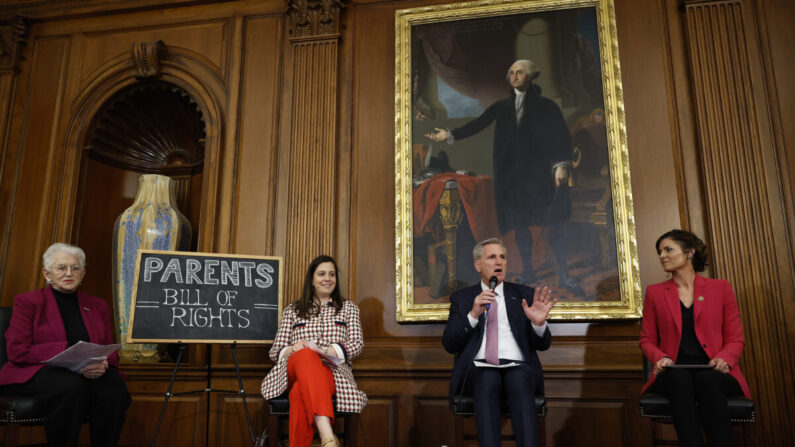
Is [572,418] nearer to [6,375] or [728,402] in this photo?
[728,402]

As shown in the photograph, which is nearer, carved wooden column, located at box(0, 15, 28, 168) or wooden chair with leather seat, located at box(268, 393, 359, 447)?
wooden chair with leather seat, located at box(268, 393, 359, 447)

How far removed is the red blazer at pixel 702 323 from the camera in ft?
9.77

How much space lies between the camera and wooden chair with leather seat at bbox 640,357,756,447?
8.96 ft

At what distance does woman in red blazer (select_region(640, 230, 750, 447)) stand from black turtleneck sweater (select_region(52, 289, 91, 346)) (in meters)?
2.93

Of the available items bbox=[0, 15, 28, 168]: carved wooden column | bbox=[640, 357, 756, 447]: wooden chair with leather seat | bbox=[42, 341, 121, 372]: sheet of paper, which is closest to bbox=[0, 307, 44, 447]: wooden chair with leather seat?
bbox=[42, 341, 121, 372]: sheet of paper

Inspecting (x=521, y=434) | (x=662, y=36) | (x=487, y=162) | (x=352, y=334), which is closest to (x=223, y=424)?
(x=352, y=334)

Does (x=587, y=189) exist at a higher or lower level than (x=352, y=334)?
higher

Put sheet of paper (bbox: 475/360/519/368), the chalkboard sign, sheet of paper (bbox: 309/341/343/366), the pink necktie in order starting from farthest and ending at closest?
1. the chalkboard sign
2. sheet of paper (bbox: 309/341/343/366)
3. the pink necktie
4. sheet of paper (bbox: 475/360/519/368)

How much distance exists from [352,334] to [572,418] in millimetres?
1389

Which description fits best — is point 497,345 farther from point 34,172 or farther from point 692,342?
point 34,172

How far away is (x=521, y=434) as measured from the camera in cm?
279

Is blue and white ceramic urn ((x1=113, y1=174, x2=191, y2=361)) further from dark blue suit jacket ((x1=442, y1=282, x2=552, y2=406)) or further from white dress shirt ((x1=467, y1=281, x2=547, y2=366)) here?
white dress shirt ((x1=467, y1=281, x2=547, y2=366))

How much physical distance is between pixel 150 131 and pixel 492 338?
11.8ft

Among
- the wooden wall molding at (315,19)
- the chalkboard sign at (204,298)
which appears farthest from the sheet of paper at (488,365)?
the wooden wall molding at (315,19)
